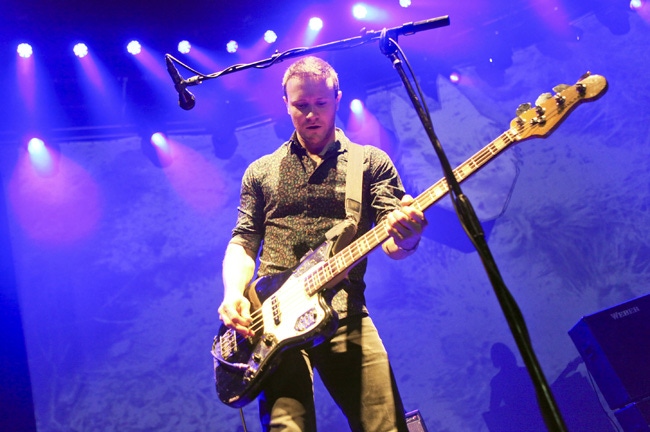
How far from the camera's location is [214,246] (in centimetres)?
465

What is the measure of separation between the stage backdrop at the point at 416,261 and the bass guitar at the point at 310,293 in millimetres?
2112

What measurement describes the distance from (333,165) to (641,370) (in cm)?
231

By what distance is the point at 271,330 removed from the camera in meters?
2.22

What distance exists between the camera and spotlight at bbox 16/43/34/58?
4441 mm

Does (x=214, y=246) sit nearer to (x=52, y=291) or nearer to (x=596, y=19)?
(x=52, y=291)

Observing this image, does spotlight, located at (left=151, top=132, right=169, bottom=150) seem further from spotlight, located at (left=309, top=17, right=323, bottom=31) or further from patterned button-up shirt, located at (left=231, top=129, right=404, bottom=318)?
patterned button-up shirt, located at (left=231, top=129, right=404, bottom=318)

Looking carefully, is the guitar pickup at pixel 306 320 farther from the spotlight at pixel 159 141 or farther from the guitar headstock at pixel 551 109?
the spotlight at pixel 159 141

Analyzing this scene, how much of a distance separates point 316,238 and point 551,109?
1210 mm

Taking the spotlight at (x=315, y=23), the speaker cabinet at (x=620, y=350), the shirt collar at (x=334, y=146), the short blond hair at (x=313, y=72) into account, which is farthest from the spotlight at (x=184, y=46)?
the speaker cabinet at (x=620, y=350)

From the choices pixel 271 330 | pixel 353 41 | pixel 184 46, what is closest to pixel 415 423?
pixel 271 330

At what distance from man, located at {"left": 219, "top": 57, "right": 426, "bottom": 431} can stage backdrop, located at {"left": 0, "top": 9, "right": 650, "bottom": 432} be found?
6.42 feet

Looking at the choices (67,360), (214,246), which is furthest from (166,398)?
(214,246)

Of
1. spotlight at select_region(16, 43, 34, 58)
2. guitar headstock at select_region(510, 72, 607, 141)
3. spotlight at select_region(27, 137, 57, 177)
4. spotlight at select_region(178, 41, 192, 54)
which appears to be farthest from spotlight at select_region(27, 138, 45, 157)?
guitar headstock at select_region(510, 72, 607, 141)

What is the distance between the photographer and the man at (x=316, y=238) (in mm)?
2104
